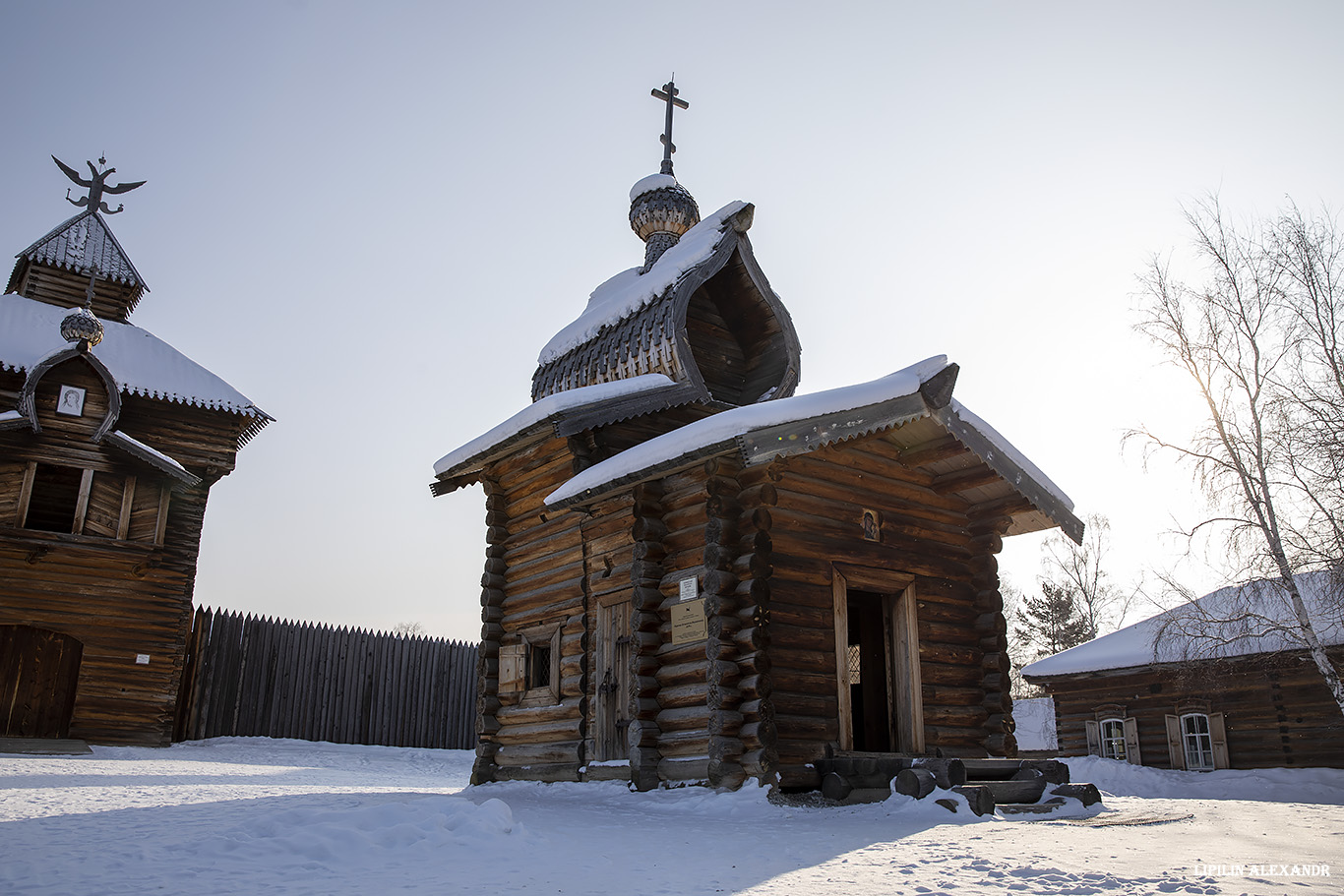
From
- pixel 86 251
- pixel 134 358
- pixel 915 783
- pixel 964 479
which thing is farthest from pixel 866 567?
pixel 86 251

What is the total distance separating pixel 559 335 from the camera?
16172mm

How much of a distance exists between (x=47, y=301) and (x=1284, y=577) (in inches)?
1046

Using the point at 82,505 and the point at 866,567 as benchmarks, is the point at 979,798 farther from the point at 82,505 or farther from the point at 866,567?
the point at 82,505

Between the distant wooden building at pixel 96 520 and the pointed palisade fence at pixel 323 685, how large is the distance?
106cm

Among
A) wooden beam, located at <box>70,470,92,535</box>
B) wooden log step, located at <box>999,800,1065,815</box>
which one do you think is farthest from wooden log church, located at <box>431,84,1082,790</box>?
wooden beam, located at <box>70,470,92,535</box>

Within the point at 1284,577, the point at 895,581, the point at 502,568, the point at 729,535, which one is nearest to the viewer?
the point at 729,535

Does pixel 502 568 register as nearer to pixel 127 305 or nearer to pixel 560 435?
pixel 560 435

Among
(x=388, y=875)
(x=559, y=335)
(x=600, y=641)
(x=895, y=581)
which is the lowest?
(x=388, y=875)

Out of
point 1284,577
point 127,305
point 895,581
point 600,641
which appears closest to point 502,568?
point 600,641

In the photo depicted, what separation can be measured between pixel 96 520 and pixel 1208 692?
2255 centimetres

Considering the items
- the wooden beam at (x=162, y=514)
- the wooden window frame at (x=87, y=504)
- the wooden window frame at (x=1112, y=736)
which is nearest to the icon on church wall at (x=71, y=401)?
the wooden window frame at (x=87, y=504)

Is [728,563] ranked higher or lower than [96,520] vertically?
lower

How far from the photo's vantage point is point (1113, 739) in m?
21.8

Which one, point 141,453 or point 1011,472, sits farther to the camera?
point 141,453
